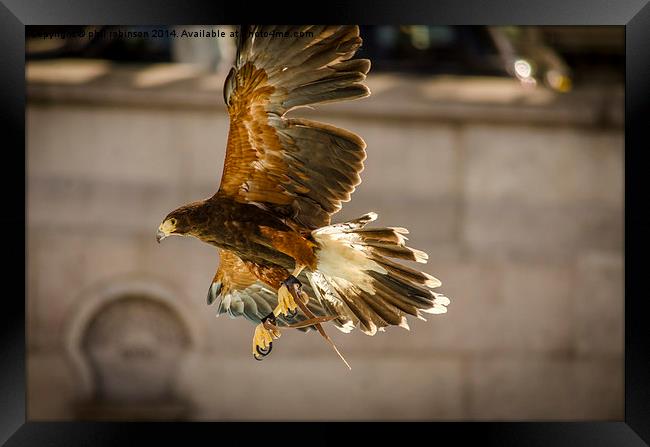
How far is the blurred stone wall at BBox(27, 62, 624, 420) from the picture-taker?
4.46 metres

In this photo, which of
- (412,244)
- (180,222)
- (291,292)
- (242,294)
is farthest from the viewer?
(412,244)

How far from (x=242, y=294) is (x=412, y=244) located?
7.06 feet

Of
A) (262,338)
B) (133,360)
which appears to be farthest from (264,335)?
(133,360)

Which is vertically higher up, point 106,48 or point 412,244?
point 106,48

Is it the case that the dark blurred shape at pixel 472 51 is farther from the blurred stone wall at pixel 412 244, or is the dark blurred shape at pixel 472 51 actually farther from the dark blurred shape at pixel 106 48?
the blurred stone wall at pixel 412 244

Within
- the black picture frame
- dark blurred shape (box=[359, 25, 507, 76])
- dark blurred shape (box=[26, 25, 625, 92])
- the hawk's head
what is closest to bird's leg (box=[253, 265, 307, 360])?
the hawk's head

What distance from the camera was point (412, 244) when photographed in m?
4.64

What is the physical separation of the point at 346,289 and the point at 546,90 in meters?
2.90

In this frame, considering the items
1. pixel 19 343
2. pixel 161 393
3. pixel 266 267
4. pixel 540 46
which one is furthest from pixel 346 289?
pixel 540 46

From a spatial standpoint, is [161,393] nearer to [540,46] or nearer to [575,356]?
[575,356]

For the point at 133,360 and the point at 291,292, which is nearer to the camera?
the point at 291,292

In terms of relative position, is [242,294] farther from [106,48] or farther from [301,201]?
[106,48]

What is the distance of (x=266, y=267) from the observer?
2514 mm

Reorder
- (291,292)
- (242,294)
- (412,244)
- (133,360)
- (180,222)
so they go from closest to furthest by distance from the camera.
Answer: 1. (180,222)
2. (291,292)
3. (242,294)
4. (133,360)
5. (412,244)
